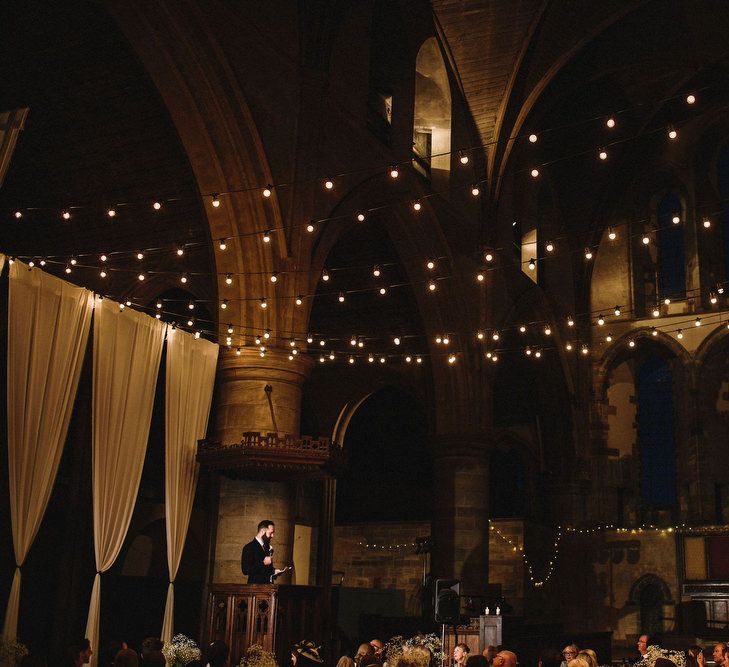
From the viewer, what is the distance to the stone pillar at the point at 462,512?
14.9 meters

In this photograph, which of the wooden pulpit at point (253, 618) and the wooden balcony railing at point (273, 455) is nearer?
the wooden pulpit at point (253, 618)

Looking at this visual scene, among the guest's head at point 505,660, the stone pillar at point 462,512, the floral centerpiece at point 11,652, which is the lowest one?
the floral centerpiece at point 11,652

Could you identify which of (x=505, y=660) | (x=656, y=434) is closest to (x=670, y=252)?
(x=656, y=434)

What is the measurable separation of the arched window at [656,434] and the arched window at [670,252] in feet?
5.02

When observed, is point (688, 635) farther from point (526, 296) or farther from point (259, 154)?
point (259, 154)

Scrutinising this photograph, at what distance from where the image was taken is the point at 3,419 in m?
13.3

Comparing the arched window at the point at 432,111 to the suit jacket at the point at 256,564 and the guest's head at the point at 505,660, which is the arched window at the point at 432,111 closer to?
the suit jacket at the point at 256,564

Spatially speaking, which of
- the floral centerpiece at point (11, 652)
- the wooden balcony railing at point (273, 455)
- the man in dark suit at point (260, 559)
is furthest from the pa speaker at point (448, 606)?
the floral centerpiece at point (11, 652)

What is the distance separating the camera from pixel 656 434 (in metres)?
20.4

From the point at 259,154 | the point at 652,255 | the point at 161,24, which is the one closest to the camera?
the point at 161,24

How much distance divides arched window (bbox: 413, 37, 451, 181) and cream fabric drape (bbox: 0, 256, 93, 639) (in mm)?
7843

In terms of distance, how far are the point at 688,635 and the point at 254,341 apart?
32.8ft

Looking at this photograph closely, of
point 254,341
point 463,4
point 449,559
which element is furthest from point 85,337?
point 463,4

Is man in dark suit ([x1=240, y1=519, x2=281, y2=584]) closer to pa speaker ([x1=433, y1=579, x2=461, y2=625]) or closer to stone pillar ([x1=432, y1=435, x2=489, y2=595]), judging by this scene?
pa speaker ([x1=433, y1=579, x2=461, y2=625])
